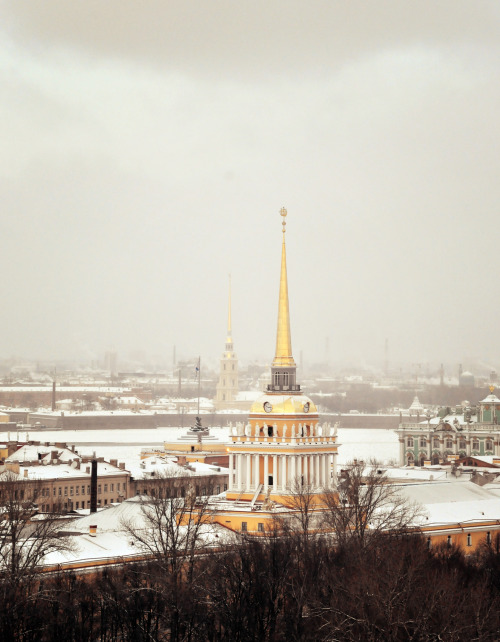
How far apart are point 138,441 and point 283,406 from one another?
221ft

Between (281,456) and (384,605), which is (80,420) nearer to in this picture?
(281,456)

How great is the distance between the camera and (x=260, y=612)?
25484 mm

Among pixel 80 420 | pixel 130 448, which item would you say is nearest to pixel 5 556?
pixel 130 448

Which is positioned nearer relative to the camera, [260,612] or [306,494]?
[260,612]

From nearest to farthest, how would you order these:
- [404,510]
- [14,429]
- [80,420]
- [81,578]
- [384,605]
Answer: [384,605], [81,578], [404,510], [14,429], [80,420]

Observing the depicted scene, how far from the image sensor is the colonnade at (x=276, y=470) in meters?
38.7

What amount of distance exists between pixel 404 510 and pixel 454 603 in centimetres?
1248

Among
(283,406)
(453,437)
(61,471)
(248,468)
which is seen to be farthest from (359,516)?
(453,437)

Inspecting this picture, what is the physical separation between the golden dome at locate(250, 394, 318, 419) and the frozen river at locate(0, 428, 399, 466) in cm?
2604

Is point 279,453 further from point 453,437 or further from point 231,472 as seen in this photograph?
point 453,437

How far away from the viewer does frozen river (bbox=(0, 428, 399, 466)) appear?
3211 inches

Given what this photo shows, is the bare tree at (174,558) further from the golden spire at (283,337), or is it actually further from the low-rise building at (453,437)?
A: the low-rise building at (453,437)

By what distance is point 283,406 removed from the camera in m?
39.7

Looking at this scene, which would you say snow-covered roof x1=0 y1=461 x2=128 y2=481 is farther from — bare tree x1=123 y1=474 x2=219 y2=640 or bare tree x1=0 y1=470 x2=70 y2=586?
bare tree x1=0 y1=470 x2=70 y2=586
